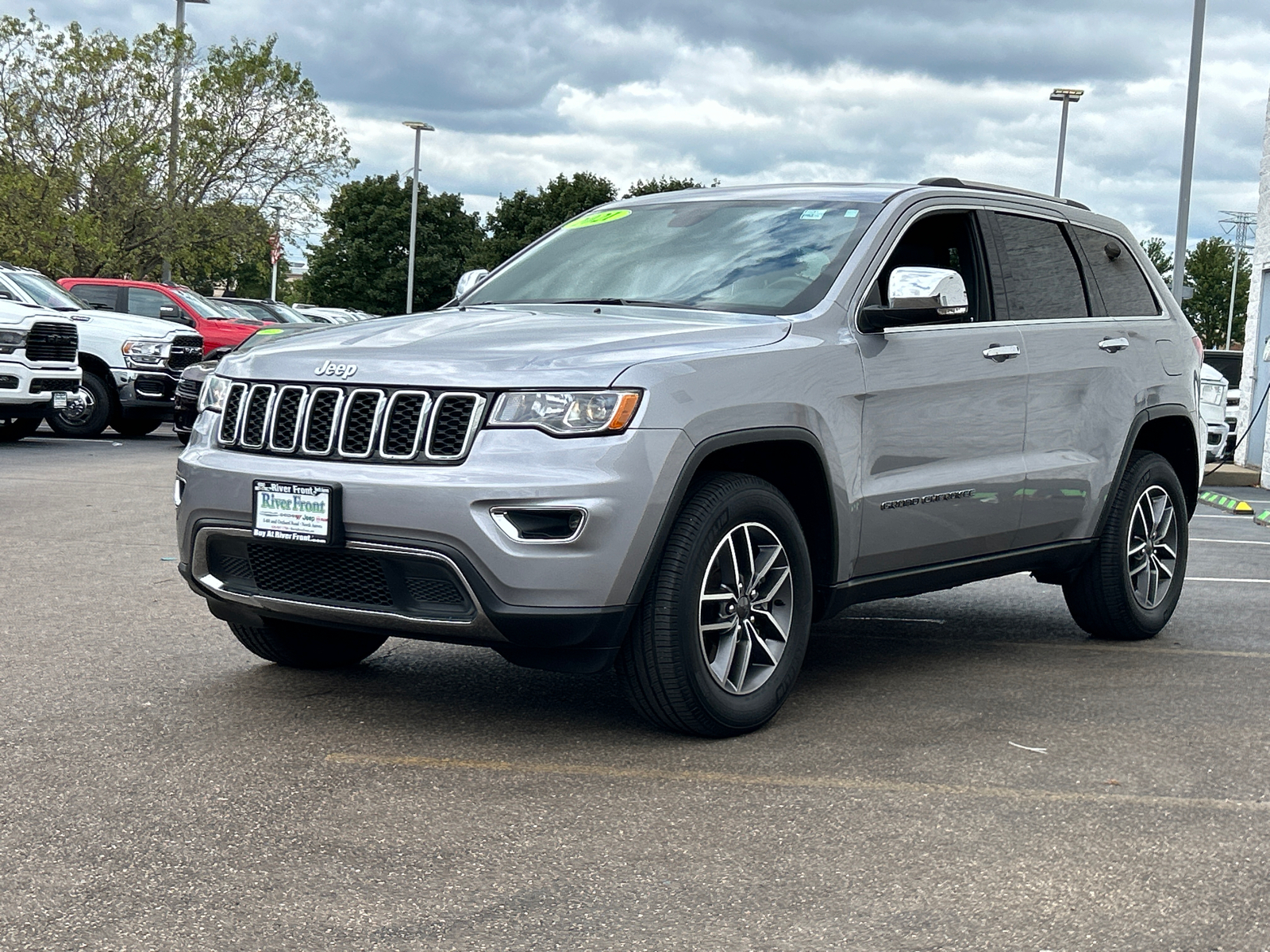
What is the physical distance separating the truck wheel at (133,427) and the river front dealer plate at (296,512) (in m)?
15.4

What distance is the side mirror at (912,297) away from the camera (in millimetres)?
5441

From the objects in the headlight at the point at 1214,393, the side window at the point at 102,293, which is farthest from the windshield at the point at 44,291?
the headlight at the point at 1214,393

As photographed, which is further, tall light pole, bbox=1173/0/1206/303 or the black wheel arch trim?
tall light pole, bbox=1173/0/1206/303

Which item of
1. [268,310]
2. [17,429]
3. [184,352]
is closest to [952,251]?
[184,352]

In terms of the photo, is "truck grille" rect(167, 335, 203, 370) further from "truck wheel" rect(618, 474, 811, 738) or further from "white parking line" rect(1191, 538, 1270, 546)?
"truck wheel" rect(618, 474, 811, 738)

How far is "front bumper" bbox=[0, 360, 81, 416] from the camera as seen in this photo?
16453mm

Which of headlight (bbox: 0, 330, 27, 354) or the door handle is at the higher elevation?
the door handle

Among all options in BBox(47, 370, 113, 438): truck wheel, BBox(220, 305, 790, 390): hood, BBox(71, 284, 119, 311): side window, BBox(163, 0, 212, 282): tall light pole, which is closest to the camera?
BBox(220, 305, 790, 390): hood

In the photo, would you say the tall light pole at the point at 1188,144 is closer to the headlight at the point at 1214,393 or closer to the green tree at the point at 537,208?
the headlight at the point at 1214,393

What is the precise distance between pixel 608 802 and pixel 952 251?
2909 mm

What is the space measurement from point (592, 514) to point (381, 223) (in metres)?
79.7

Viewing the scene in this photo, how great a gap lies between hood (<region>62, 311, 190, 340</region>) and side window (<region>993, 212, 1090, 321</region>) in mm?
13896

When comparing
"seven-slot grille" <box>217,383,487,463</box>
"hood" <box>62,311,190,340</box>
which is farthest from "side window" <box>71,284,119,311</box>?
"seven-slot grille" <box>217,383,487,463</box>

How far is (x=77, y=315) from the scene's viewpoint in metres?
18.7
